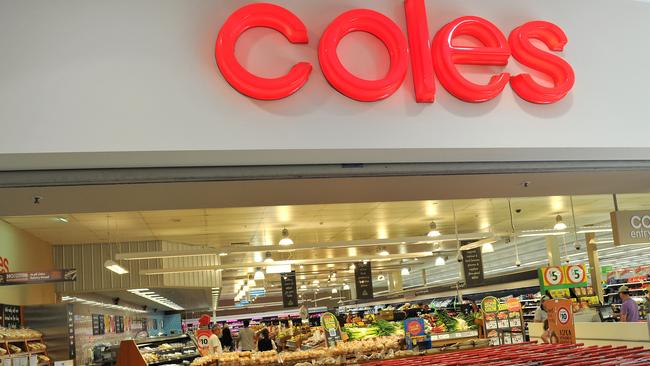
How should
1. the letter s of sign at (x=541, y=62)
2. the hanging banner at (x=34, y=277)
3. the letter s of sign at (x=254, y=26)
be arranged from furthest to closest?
the hanging banner at (x=34, y=277) → the letter s of sign at (x=541, y=62) → the letter s of sign at (x=254, y=26)

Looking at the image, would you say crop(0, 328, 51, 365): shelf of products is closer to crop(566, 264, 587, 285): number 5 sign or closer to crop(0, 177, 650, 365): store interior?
crop(0, 177, 650, 365): store interior

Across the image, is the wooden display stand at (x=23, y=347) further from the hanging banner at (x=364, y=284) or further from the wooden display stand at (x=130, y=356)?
the hanging banner at (x=364, y=284)

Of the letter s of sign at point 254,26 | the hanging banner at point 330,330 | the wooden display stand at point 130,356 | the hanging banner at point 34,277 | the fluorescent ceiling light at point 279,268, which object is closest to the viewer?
the letter s of sign at point 254,26

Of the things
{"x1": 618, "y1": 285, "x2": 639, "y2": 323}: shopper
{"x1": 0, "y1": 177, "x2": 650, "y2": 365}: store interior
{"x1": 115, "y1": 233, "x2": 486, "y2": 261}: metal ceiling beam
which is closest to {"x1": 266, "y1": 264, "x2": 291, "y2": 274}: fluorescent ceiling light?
{"x1": 0, "y1": 177, "x2": 650, "y2": 365}: store interior

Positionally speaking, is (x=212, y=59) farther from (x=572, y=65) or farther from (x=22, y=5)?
(x=572, y=65)

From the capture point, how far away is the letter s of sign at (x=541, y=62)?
486 centimetres

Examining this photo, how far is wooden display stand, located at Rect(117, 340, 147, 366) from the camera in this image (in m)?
8.70

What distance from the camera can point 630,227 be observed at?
6.98 meters

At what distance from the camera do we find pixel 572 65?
513 centimetres

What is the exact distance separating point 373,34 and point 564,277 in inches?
409

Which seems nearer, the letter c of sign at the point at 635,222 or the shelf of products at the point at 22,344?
the letter c of sign at the point at 635,222

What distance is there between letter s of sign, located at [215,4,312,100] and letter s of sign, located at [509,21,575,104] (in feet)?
5.75

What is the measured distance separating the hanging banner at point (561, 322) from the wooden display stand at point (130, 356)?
667cm

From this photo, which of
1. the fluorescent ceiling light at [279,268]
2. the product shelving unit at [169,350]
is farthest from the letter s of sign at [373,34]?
the fluorescent ceiling light at [279,268]
